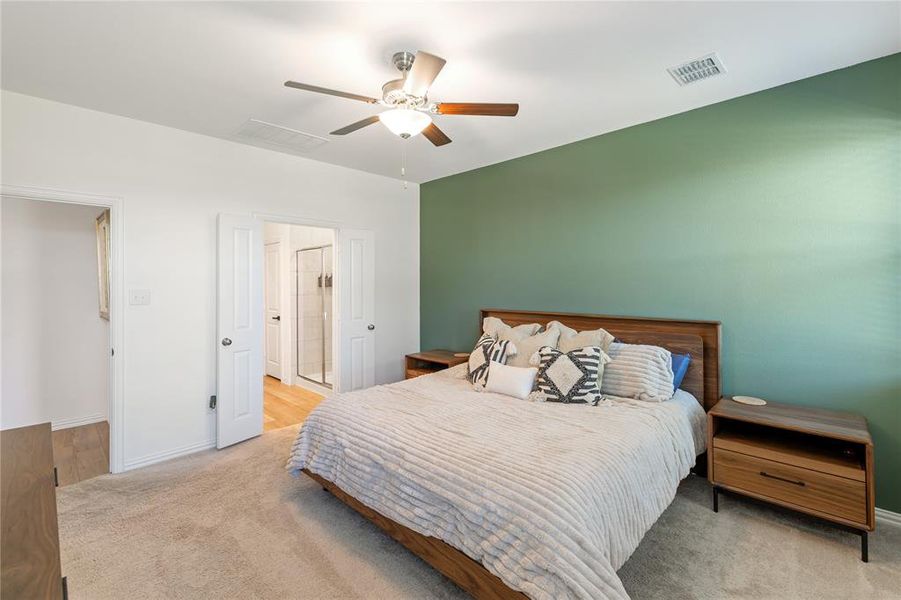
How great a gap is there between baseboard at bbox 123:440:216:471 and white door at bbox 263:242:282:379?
7.48ft

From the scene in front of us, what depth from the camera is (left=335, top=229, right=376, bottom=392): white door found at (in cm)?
441

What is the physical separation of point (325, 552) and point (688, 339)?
2.71 meters

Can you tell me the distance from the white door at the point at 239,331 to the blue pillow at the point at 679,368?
11.2 ft

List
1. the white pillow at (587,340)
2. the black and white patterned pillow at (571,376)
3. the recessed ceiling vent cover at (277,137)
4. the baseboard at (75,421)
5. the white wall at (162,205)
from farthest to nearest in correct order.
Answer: the baseboard at (75,421) → the recessed ceiling vent cover at (277,137) → the white pillow at (587,340) → the white wall at (162,205) → the black and white patterned pillow at (571,376)

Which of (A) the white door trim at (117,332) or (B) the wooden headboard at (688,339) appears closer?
(B) the wooden headboard at (688,339)

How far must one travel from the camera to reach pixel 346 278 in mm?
4445

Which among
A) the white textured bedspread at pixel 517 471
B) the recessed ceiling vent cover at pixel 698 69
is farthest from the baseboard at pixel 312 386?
the recessed ceiling vent cover at pixel 698 69

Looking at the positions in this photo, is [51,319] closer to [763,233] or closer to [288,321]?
[288,321]

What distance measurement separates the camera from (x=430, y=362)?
14.9ft

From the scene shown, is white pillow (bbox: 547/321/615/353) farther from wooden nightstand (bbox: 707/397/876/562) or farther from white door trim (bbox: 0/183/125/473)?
white door trim (bbox: 0/183/125/473)

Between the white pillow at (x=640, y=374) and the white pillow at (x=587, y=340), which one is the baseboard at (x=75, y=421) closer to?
the white pillow at (x=587, y=340)

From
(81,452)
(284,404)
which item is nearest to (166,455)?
(81,452)

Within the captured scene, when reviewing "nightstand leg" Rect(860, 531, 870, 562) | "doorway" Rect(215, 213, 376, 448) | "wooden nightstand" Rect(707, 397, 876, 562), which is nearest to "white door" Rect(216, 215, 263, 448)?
"doorway" Rect(215, 213, 376, 448)

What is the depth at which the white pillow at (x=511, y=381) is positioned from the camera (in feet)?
9.25
